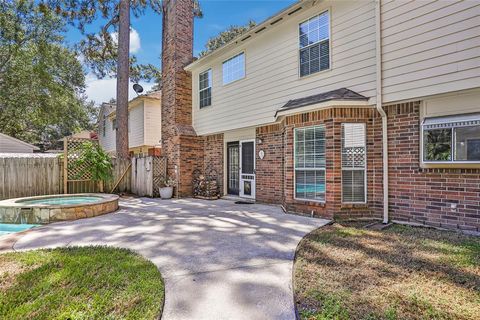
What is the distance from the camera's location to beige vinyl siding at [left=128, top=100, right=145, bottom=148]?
55.2 ft

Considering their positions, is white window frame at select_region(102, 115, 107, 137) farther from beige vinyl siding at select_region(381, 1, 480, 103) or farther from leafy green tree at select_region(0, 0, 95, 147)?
beige vinyl siding at select_region(381, 1, 480, 103)

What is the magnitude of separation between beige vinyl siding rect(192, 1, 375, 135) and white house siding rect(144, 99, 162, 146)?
5686 mm

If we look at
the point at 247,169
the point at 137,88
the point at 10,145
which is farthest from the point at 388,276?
the point at 10,145

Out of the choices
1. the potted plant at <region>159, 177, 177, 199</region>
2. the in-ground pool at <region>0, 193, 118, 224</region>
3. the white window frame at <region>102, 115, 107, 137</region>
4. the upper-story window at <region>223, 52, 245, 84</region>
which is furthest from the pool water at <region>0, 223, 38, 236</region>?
the white window frame at <region>102, 115, 107, 137</region>

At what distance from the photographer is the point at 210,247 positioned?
439 centimetres

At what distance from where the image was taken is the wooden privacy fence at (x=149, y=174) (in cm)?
1116

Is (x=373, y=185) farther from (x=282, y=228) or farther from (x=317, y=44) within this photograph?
(x=317, y=44)

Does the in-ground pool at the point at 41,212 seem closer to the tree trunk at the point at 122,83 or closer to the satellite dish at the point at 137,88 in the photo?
the tree trunk at the point at 122,83

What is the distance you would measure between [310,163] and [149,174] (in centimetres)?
704

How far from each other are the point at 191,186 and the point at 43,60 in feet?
52.7

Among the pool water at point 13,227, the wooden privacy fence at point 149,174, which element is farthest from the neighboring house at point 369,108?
the pool water at point 13,227

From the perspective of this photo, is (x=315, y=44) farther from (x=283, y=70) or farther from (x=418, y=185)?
(x=418, y=185)

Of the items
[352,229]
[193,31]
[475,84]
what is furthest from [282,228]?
[193,31]

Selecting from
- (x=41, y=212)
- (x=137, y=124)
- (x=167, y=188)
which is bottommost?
(x=41, y=212)
